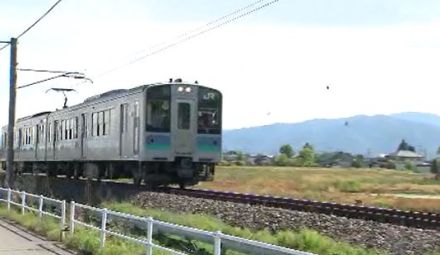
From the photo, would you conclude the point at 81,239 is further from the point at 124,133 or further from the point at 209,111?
the point at 209,111

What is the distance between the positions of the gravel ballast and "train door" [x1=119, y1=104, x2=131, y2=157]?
14.4 feet

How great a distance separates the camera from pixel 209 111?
1020 inches

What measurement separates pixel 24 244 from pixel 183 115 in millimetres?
11198

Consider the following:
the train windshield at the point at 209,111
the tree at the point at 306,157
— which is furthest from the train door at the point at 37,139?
the tree at the point at 306,157

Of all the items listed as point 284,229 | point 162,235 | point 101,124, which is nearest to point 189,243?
point 162,235

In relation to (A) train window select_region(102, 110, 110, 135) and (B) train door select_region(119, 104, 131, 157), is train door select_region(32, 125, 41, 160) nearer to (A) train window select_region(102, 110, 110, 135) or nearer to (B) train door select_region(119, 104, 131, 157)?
(A) train window select_region(102, 110, 110, 135)

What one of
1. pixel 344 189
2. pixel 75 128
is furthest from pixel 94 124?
pixel 344 189

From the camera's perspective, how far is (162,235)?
14.6m

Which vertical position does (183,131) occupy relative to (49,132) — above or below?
below

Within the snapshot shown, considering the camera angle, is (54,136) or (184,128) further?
(54,136)

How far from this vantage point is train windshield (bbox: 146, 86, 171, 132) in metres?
24.4

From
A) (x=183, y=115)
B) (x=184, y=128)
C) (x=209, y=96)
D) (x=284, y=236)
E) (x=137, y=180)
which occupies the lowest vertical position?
(x=284, y=236)

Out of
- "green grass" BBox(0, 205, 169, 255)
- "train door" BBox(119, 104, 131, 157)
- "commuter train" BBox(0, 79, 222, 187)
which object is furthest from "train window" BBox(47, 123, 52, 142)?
"green grass" BBox(0, 205, 169, 255)

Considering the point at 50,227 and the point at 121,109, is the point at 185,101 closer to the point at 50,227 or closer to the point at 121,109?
the point at 121,109
